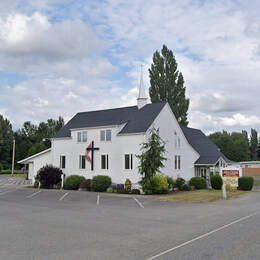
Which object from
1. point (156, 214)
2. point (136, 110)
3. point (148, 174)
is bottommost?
point (156, 214)

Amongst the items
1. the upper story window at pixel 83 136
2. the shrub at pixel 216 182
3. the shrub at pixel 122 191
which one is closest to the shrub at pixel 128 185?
the shrub at pixel 122 191

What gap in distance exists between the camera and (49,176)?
3180 cm

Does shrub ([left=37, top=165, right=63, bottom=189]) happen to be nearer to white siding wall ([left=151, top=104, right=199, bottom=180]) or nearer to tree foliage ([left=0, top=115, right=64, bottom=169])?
white siding wall ([left=151, top=104, right=199, bottom=180])

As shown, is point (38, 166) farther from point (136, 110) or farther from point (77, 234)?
point (77, 234)

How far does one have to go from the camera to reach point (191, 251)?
26.3 feet

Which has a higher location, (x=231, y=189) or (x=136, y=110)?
(x=136, y=110)

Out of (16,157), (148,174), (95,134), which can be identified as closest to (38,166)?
(95,134)

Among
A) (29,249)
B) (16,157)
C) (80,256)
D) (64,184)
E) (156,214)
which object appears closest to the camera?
(80,256)

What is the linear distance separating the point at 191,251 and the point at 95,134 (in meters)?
24.2

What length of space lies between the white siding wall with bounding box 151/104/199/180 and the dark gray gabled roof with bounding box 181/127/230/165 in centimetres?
188

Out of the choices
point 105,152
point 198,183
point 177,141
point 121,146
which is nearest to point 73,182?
point 105,152

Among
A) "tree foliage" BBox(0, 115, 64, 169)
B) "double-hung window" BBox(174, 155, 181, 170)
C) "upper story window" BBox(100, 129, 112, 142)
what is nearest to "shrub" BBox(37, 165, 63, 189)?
"upper story window" BBox(100, 129, 112, 142)

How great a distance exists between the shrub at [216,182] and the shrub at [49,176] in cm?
1595

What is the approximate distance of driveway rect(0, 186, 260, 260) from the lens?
788cm
